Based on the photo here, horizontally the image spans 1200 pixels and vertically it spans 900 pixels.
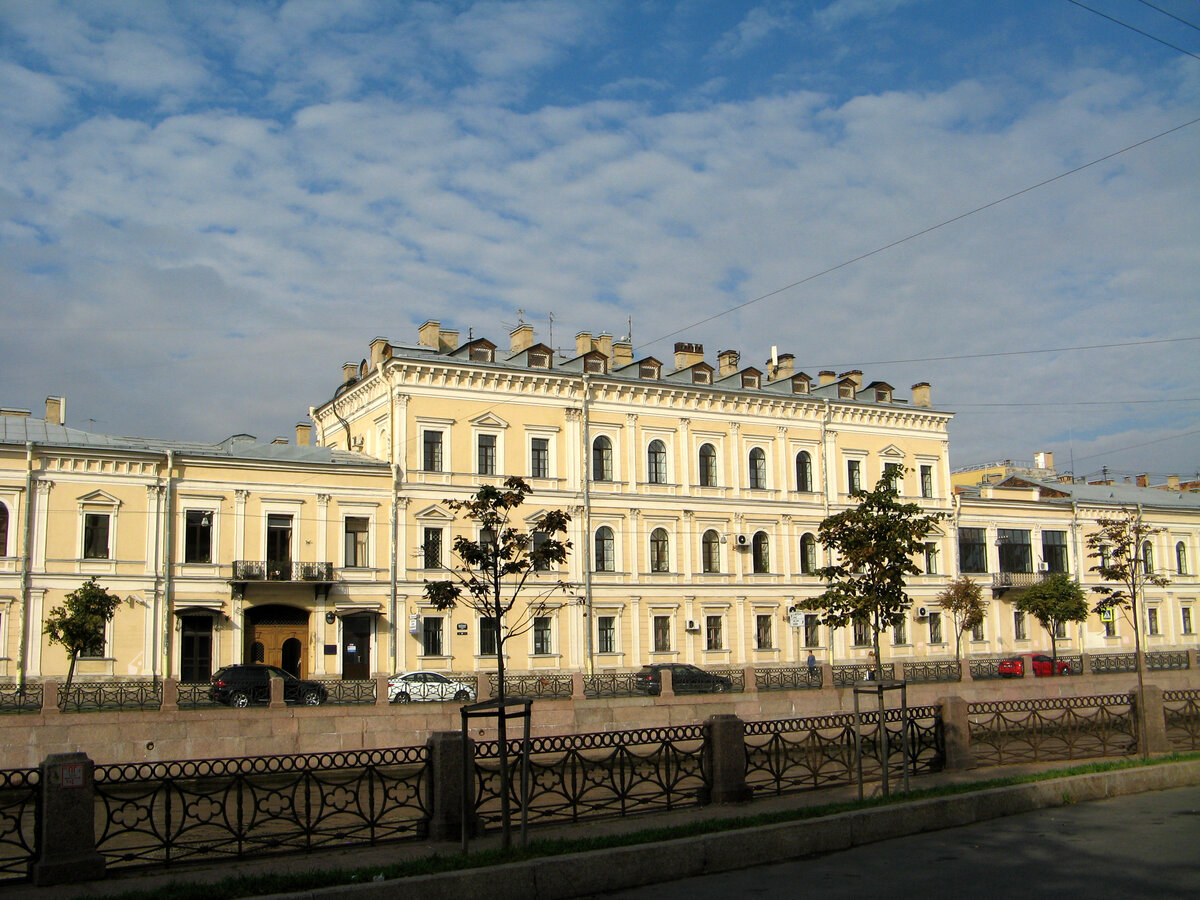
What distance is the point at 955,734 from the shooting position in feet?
51.8

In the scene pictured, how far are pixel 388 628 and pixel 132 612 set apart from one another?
7.67m

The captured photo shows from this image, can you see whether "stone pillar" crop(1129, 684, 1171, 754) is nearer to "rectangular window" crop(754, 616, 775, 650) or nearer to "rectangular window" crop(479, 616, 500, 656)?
"rectangular window" crop(479, 616, 500, 656)

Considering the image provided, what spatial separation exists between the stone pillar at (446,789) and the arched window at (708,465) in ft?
103

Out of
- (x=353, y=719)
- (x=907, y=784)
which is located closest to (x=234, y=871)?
(x=907, y=784)

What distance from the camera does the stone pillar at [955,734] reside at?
15.8 m

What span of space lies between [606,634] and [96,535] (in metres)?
17.1

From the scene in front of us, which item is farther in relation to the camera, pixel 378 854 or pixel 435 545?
pixel 435 545

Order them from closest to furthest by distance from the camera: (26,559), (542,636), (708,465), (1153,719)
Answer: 1. (1153,719)
2. (26,559)
3. (542,636)
4. (708,465)

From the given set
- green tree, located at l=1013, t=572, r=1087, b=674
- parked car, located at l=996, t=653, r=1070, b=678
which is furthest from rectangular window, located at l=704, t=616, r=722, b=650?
green tree, located at l=1013, t=572, r=1087, b=674

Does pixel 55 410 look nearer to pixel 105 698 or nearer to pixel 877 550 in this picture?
pixel 105 698

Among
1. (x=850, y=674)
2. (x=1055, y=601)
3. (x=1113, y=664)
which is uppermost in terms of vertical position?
(x=1055, y=601)

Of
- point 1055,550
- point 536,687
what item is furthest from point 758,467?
point 1055,550

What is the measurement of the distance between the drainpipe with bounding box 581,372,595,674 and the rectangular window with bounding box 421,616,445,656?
17.2ft

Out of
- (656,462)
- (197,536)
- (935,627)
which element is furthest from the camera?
(935,627)
